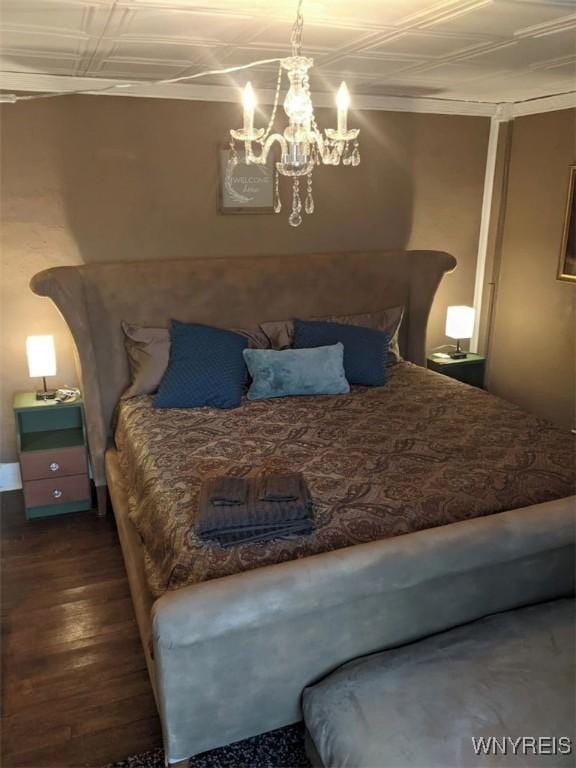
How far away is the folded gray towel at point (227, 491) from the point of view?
2.08 m

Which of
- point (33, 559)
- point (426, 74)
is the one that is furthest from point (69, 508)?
point (426, 74)

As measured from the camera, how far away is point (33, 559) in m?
3.02

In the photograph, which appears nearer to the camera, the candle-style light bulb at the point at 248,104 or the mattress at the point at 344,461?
the candle-style light bulb at the point at 248,104

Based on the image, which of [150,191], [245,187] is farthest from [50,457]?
[245,187]

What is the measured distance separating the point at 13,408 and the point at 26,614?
46.5 inches

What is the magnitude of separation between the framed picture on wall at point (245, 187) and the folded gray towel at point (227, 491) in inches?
80.6

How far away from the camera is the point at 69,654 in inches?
94.2

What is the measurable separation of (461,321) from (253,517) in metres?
2.78

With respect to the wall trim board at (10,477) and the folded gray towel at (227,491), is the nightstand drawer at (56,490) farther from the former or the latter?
the folded gray towel at (227,491)

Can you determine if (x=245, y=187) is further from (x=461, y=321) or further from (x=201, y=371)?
(x=461, y=321)

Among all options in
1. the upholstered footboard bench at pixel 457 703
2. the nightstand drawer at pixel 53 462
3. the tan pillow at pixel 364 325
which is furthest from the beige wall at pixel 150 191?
the upholstered footboard bench at pixel 457 703

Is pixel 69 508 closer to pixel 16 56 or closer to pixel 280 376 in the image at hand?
pixel 280 376

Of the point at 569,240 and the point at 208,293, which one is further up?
the point at 569,240

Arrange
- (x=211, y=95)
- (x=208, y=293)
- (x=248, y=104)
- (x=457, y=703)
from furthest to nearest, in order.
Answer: (x=208, y=293), (x=211, y=95), (x=248, y=104), (x=457, y=703)
